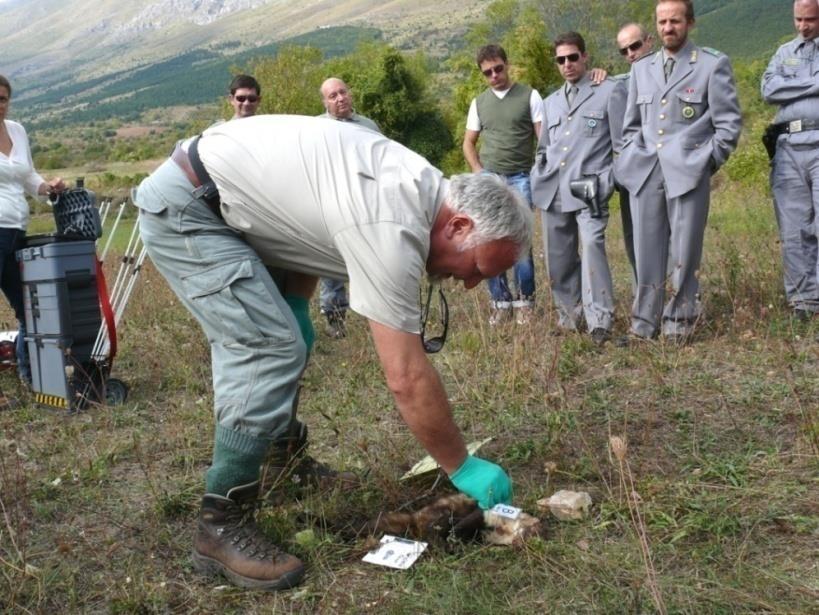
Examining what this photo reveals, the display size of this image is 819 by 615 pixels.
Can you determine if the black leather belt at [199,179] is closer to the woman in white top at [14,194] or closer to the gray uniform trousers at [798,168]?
the woman in white top at [14,194]

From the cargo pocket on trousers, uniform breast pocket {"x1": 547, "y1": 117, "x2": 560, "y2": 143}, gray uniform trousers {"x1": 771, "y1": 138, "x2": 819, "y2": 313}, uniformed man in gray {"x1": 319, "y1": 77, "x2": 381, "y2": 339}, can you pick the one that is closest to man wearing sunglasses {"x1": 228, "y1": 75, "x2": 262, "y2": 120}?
uniformed man in gray {"x1": 319, "y1": 77, "x2": 381, "y2": 339}

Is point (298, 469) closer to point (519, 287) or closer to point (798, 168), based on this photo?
point (519, 287)

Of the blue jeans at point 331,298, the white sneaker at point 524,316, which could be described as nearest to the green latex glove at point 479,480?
the white sneaker at point 524,316

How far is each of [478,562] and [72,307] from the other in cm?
331

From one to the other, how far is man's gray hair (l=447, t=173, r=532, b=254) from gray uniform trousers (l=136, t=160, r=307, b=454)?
0.69m

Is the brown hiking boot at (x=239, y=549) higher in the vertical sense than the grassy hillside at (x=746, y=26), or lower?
higher

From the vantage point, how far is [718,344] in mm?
5227

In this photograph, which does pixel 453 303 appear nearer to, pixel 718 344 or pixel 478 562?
pixel 718 344

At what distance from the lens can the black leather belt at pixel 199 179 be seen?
9.93ft

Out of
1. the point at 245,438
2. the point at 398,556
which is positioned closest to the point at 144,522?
the point at 245,438

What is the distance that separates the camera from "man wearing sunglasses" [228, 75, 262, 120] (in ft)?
22.5

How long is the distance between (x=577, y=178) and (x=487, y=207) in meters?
3.50

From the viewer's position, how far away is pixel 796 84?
5.75 meters

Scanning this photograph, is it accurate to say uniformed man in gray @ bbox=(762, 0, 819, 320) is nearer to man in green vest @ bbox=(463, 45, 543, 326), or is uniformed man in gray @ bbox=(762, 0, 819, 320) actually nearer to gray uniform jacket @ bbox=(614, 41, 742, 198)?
gray uniform jacket @ bbox=(614, 41, 742, 198)
